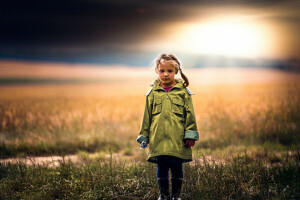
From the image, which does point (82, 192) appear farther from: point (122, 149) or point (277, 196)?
point (122, 149)

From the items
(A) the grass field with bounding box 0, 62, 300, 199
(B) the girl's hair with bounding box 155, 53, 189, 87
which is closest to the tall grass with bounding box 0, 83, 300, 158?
(A) the grass field with bounding box 0, 62, 300, 199

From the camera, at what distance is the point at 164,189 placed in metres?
3.70

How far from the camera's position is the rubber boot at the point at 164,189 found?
367cm

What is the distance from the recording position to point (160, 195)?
12.2 feet

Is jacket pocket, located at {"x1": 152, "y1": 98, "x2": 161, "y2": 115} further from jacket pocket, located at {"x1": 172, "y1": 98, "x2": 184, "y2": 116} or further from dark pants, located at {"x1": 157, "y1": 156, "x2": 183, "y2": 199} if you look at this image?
dark pants, located at {"x1": 157, "y1": 156, "x2": 183, "y2": 199}

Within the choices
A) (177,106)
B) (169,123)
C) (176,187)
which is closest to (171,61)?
(177,106)

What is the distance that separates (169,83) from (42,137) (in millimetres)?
5134

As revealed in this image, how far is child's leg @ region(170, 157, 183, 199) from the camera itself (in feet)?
12.0

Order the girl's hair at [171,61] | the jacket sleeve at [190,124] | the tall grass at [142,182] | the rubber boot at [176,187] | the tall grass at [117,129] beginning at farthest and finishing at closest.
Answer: the tall grass at [117,129] < the tall grass at [142,182] < the rubber boot at [176,187] < the girl's hair at [171,61] < the jacket sleeve at [190,124]

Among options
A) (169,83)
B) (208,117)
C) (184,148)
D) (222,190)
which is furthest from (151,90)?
(208,117)

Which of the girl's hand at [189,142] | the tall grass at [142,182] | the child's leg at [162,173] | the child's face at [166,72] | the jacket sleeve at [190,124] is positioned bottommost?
the tall grass at [142,182]

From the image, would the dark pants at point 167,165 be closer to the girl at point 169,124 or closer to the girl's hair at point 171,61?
the girl at point 169,124

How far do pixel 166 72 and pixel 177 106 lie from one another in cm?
41

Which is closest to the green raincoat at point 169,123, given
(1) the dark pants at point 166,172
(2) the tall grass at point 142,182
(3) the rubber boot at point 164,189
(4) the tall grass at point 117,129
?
(1) the dark pants at point 166,172
